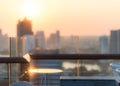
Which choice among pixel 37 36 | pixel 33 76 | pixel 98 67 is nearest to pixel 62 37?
pixel 37 36

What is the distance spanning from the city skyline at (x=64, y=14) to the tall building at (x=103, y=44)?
709 mm

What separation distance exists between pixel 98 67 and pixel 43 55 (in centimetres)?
89

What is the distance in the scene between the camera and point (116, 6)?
8.61m

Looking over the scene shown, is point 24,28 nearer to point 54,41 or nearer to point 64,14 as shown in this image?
point 54,41

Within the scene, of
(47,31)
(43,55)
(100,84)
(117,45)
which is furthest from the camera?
Result: (47,31)

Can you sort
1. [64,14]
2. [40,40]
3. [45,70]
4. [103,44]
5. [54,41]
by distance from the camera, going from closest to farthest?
1. [45,70]
2. [103,44]
3. [40,40]
4. [54,41]
5. [64,14]

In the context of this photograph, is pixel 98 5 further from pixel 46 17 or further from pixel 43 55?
pixel 43 55

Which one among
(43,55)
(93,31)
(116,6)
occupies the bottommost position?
(43,55)

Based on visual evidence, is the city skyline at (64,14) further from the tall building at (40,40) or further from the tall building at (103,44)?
the tall building at (103,44)

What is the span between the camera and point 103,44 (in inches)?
259

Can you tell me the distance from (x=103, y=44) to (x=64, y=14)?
8.54 feet

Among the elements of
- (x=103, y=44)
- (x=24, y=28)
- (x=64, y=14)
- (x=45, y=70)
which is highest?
(x=64, y=14)

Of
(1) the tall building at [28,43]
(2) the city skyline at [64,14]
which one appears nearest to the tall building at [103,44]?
(2) the city skyline at [64,14]

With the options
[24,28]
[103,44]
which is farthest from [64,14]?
[103,44]
